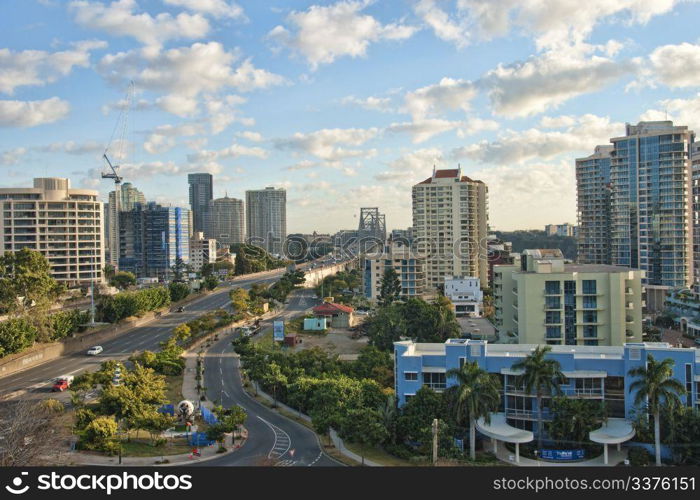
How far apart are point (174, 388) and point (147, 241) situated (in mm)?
97918

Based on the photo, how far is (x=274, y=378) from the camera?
38.8 meters

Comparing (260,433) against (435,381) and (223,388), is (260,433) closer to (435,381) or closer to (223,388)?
(435,381)

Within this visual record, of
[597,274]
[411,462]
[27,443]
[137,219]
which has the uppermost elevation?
[137,219]

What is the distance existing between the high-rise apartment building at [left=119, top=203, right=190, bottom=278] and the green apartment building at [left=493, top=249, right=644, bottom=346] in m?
102

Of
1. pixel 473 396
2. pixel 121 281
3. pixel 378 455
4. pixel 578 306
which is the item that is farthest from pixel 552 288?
pixel 121 281

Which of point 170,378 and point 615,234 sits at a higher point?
point 615,234

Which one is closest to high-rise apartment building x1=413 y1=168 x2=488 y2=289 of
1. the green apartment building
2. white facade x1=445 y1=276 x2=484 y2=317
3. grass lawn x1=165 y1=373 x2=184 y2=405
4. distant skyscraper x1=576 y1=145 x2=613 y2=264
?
white facade x1=445 y1=276 x2=484 y2=317

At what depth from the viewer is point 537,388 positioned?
94.0ft

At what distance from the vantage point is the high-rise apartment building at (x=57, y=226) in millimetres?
79000

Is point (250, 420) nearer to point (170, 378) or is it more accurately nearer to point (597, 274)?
point (170, 378)

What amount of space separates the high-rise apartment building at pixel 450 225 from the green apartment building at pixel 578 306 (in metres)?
50.9

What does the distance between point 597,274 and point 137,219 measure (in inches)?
4320

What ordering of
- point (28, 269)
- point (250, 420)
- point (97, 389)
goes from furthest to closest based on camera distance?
point (28, 269)
point (97, 389)
point (250, 420)
